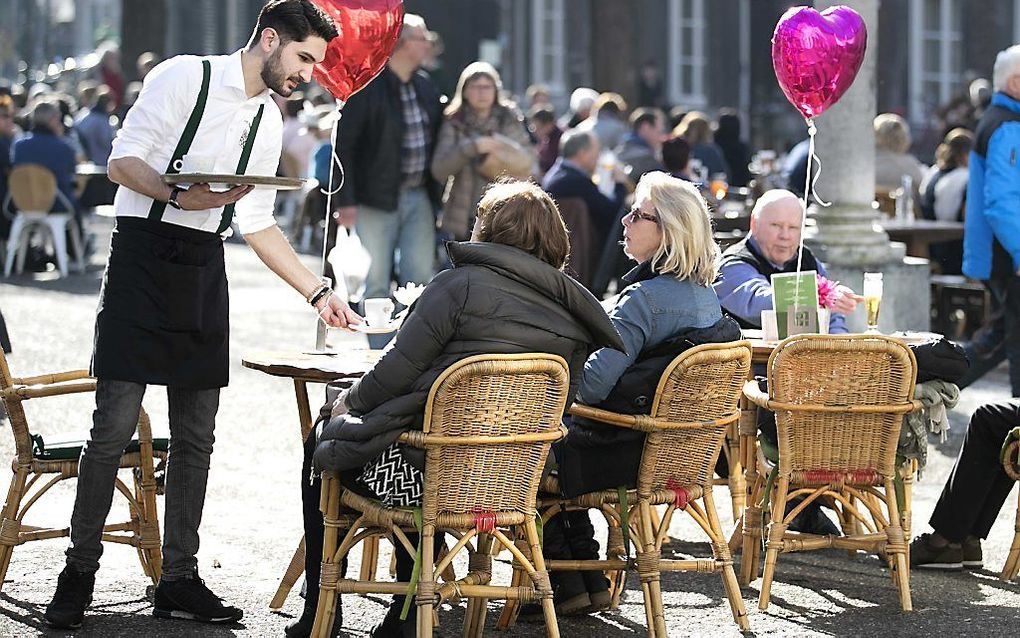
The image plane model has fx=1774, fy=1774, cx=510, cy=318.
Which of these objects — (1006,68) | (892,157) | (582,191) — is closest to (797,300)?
(1006,68)

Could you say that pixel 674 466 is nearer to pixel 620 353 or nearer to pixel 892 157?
pixel 620 353

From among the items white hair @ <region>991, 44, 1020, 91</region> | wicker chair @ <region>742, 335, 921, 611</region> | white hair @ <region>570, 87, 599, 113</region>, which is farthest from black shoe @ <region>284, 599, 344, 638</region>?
white hair @ <region>570, 87, 599, 113</region>

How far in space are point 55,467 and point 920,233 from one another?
8007 mm

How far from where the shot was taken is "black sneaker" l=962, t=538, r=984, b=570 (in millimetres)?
6438

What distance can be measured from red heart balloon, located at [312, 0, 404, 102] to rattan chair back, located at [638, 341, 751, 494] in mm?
2225

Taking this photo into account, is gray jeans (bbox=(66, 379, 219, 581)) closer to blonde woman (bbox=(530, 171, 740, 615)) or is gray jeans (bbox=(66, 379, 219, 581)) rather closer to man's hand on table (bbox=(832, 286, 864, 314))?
blonde woman (bbox=(530, 171, 740, 615))

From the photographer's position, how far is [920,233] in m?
12.4

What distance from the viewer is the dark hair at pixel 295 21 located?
207 inches

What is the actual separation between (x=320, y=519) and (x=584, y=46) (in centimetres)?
2758

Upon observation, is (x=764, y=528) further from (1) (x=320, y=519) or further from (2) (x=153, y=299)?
(2) (x=153, y=299)

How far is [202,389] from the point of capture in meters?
5.50

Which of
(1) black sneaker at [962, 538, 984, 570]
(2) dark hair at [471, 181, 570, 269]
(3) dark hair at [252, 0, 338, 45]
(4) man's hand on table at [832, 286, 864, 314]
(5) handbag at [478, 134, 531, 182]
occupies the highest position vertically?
(3) dark hair at [252, 0, 338, 45]

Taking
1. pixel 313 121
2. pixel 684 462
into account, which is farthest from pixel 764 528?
pixel 313 121

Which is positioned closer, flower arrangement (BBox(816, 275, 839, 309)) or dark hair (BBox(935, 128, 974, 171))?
flower arrangement (BBox(816, 275, 839, 309))
